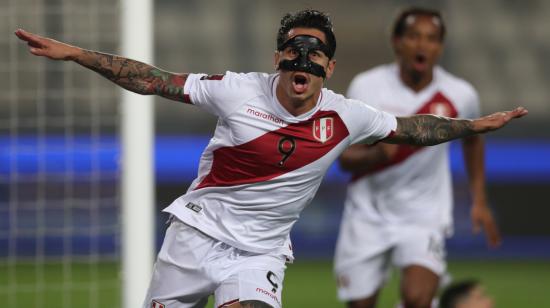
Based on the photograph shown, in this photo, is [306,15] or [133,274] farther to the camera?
[133,274]

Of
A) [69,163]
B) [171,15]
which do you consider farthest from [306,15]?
[171,15]

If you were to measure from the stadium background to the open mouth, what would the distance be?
3925 mm

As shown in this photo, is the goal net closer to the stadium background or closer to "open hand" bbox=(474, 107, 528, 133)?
the stadium background

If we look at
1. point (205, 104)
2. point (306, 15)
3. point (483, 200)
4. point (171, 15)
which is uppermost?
point (171, 15)

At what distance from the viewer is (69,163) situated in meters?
12.1

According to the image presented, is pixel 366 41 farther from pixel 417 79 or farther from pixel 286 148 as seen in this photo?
pixel 286 148

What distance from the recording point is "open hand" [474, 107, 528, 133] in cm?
489

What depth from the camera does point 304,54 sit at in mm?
4688

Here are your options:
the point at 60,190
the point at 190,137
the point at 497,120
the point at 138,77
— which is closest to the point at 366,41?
the point at 190,137

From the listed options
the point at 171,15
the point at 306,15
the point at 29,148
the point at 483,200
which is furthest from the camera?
the point at 171,15

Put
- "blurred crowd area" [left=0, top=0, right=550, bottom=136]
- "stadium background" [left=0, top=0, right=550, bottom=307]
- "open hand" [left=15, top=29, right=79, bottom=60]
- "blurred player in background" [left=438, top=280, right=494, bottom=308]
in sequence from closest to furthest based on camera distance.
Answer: "open hand" [left=15, top=29, right=79, bottom=60], "blurred player in background" [left=438, top=280, right=494, bottom=308], "stadium background" [left=0, top=0, right=550, bottom=307], "blurred crowd area" [left=0, top=0, right=550, bottom=136]

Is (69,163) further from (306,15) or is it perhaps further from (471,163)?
(306,15)

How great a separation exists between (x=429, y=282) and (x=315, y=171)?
6.92ft

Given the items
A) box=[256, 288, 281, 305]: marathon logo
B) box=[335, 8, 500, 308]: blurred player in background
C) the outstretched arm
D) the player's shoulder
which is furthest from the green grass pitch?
the outstretched arm
